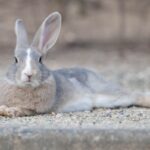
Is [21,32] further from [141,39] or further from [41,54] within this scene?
[141,39]

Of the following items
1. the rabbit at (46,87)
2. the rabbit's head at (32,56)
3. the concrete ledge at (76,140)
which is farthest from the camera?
the rabbit at (46,87)

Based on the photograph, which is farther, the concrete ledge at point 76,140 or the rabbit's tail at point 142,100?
the rabbit's tail at point 142,100

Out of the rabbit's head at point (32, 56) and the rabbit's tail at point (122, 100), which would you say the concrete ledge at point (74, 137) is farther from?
the rabbit's tail at point (122, 100)

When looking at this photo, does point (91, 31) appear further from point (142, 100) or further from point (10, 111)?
point (10, 111)

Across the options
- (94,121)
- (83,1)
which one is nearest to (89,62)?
(83,1)

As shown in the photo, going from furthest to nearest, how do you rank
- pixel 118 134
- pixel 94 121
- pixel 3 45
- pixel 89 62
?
pixel 3 45 → pixel 89 62 → pixel 94 121 → pixel 118 134

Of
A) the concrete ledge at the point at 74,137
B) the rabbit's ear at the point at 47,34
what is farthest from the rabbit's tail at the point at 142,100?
the concrete ledge at the point at 74,137
